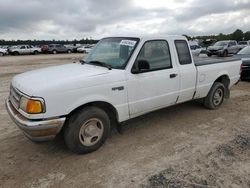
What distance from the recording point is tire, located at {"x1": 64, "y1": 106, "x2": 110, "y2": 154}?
3.72 metres

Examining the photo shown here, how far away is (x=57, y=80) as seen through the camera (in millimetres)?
3605

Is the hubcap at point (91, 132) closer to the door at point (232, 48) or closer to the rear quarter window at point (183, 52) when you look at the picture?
the rear quarter window at point (183, 52)

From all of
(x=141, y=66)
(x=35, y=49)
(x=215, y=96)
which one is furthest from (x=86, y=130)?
(x=35, y=49)

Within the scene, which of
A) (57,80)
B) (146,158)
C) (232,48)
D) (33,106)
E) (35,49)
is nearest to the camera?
(33,106)

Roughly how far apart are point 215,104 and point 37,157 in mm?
4432

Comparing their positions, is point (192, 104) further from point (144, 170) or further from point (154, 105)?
point (144, 170)

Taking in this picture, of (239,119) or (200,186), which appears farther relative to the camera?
(239,119)

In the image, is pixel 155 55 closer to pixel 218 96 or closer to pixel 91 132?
pixel 91 132

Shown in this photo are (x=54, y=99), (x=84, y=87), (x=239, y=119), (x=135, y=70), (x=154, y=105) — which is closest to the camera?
(x=54, y=99)

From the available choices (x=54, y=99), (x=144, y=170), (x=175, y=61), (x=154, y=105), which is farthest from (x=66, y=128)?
(x=175, y=61)

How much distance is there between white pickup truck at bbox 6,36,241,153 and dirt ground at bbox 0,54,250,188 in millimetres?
415

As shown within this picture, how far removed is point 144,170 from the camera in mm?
3496

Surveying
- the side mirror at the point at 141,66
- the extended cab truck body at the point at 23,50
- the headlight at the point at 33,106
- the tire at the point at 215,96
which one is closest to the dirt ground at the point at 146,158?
the tire at the point at 215,96

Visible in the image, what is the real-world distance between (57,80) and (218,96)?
4.29 metres
